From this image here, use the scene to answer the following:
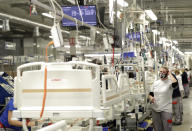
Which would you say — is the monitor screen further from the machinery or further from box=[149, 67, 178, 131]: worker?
the machinery

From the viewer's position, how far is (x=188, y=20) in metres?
23.5

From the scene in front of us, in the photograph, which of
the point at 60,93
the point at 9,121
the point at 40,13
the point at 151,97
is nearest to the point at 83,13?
the point at 151,97

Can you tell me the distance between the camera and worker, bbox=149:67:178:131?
594 cm

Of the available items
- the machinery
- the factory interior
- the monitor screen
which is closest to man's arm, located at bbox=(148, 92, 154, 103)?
the factory interior

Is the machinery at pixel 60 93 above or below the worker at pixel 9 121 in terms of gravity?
above

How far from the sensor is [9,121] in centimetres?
400

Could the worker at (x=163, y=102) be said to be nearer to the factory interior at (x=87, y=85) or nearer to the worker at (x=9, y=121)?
the factory interior at (x=87, y=85)

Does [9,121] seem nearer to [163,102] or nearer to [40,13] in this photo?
[163,102]

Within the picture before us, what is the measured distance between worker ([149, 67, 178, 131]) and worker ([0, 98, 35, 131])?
2.97m

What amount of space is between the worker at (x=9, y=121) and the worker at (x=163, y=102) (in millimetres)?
2966

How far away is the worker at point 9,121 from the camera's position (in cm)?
396

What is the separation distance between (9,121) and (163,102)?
3244 mm

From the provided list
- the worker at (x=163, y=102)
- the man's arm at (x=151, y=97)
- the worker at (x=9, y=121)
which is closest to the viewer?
the worker at (x=9, y=121)

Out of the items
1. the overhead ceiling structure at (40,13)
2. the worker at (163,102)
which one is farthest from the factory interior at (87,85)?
the overhead ceiling structure at (40,13)
